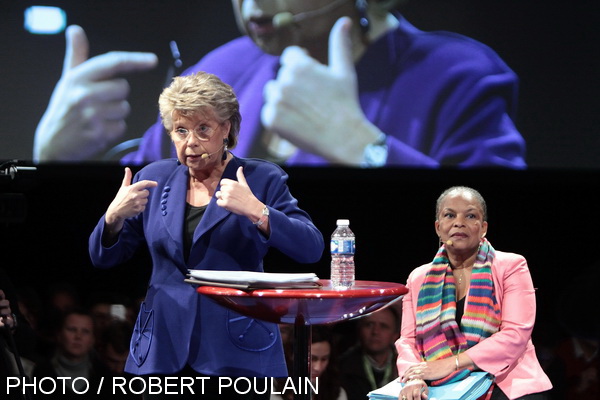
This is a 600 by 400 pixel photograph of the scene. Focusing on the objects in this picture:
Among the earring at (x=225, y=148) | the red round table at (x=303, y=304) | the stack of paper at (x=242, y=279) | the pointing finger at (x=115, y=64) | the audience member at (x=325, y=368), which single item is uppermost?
the pointing finger at (x=115, y=64)

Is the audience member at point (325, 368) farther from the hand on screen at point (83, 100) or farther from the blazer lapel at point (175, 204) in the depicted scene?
the blazer lapel at point (175, 204)

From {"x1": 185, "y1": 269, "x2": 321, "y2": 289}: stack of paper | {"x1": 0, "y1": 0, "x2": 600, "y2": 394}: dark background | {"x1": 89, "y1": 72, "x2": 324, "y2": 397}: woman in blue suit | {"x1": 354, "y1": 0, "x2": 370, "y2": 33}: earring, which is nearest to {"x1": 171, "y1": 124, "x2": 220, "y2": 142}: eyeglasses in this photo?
{"x1": 89, "y1": 72, "x2": 324, "y2": 397}: woman in blue suit

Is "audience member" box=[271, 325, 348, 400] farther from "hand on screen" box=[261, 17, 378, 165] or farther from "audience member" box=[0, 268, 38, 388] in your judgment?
"audience member" box=[0, 268, 38, 388]

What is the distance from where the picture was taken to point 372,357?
4641 millimetres

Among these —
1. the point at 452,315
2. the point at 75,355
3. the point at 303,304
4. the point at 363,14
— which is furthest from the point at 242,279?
the point at 75,355

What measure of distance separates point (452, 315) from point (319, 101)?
195cm

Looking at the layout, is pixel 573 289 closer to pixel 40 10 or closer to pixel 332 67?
pixel 332 67

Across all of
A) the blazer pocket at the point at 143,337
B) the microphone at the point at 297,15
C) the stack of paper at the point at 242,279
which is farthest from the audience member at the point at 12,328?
the microphone at the point at 297,15

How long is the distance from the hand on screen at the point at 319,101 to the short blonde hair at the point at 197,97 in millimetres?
2195

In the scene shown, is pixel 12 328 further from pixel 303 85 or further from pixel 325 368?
pixel 303 85

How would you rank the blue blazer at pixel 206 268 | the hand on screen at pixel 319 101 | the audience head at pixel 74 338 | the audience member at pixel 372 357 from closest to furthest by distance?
the blue blazer at pixel 206 268
the hand on screen at pixel 319 101
the audience member at pixel 372 357
the audience head at pixel 74 338

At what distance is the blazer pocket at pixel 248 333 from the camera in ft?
6.99

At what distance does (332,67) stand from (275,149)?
580 millimetres

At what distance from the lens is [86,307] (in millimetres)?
4699
